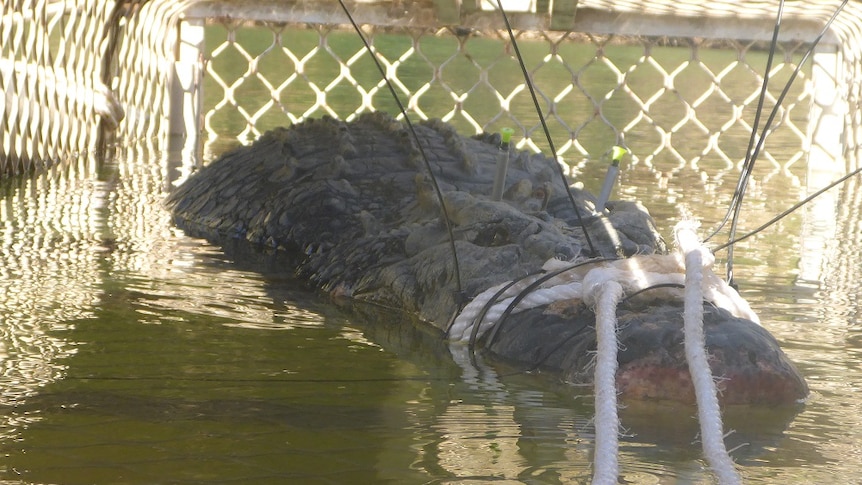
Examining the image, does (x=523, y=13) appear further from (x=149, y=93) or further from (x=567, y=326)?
(x=567, y=326)

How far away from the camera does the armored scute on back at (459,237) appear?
253cm

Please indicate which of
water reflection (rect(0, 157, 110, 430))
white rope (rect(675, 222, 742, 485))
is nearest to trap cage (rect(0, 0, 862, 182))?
water reflection (rect(0, 157, 110, 430))

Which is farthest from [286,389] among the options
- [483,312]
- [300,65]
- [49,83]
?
[300,65]

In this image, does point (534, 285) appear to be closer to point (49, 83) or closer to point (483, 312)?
point (483, 312)

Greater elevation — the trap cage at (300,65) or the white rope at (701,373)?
the trap cage at (300,65)

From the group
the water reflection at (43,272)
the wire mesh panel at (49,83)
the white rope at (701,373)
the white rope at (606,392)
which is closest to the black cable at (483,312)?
the white rope at (606,392)

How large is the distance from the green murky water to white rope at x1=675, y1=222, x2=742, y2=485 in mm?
99

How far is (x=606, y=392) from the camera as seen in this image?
2.05 metres

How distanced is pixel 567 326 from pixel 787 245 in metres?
2.13

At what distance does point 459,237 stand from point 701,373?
1279 mm

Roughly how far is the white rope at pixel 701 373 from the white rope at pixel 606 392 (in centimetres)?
14

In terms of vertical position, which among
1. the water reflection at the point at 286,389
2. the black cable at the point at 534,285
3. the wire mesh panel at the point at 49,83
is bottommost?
the water reflection at the point at 286,389

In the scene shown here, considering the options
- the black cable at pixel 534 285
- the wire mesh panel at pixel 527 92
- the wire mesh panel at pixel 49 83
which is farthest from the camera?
the wire mesh panel at pixel 527 92

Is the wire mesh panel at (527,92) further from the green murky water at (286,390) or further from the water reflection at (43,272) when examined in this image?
the green murky water at (286,390)
